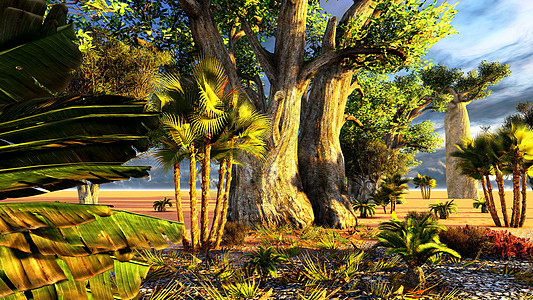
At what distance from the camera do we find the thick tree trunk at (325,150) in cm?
1175

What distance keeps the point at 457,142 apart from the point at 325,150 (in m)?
29.4

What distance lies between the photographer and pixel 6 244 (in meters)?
1.29

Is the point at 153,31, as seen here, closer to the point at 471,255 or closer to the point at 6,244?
the point at 6,244

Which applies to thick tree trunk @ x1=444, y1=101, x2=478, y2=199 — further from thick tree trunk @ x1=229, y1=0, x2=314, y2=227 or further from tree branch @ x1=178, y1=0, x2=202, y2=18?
tree branch @ x1=178, y1=0, x2=202, y2=18

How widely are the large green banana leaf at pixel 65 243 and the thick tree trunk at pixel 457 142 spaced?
38375 mm

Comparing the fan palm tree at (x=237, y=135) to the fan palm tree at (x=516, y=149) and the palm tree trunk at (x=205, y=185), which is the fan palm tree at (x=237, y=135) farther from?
the fan palm tree at (x=516, y=149)

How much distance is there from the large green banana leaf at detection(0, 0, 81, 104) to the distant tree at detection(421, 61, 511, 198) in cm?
2869

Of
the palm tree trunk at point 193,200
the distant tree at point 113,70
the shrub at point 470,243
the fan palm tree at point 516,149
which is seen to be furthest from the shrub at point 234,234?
Result: the fan palm tree at point 516,149

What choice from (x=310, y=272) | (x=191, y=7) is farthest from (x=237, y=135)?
(x=191, y=7)

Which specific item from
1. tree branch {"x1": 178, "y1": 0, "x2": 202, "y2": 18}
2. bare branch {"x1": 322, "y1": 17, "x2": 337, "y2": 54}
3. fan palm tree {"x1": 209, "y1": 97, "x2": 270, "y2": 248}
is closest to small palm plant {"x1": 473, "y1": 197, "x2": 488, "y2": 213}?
bare branch {"x1": 322, "y1": 17, "x2": 337, "y2": 54}

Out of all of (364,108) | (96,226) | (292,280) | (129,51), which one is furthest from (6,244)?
(364,108)

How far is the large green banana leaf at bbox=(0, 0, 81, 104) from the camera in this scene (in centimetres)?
160

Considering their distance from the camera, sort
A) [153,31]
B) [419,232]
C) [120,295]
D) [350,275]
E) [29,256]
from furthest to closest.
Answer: [153,31], [350,275], [419,232], [120,295], [29,256]

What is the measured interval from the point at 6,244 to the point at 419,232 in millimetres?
5079
